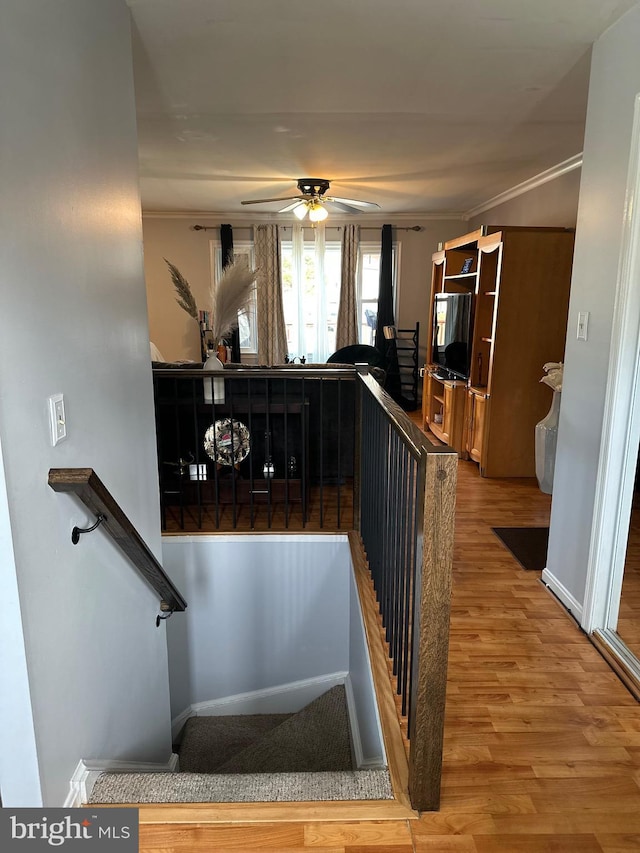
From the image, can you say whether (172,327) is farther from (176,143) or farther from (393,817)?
(393,817)

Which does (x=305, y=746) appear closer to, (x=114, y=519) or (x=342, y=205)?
(x=114, y=519)

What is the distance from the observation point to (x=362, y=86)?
9.43ft

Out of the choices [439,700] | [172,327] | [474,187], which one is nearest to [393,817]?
[439,700]

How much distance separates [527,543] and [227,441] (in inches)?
75.2

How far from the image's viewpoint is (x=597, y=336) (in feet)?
7.47

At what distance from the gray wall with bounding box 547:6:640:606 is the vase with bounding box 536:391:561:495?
1.34 m

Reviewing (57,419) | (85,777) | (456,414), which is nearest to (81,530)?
(57,419)

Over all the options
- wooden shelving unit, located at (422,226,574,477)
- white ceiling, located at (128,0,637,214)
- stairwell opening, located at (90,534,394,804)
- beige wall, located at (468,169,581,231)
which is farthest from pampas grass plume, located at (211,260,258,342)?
beige wall, located at (468,169,581,231)

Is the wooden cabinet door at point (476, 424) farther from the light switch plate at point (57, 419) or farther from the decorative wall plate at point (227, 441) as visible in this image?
the light switch plate at point (57, 419)

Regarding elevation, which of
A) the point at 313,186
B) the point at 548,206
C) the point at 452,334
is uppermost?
the point at 313,186

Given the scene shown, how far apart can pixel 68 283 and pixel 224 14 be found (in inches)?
56.3

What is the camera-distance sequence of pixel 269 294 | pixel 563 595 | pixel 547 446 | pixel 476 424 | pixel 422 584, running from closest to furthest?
pixel 422 584 < pixel 563 595 < pixel 547 446 < pixel 476 424 < pixel 269 294

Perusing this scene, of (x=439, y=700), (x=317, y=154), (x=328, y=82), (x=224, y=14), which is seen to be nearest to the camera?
(x=439, y=700)

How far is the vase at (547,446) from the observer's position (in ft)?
12.8
